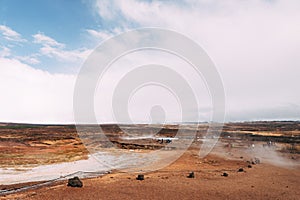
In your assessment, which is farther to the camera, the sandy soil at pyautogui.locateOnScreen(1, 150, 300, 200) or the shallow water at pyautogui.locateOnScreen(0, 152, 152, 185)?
the shallow water at pyautogui.locateOnScreen(0, 152, 152, 185)

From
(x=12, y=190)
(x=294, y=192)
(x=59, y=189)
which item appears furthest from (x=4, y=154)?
(x=294, y=192)

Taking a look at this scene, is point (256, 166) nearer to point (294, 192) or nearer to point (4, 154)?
point (294, 192)

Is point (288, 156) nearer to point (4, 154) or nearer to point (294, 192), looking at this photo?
point (294, 192)

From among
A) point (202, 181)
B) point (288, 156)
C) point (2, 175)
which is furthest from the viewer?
point (288, 156)

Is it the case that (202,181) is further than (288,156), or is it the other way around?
(288,156)

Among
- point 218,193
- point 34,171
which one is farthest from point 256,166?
point 34,171

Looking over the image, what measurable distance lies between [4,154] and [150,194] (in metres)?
27.3

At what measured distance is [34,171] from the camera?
25.6 meters

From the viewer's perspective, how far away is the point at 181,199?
15477mm

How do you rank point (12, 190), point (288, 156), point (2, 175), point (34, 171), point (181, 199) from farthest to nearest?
point (288, 156) < point (34, 171) < point (2, 175) < point (12, 190) < point (181, 199)

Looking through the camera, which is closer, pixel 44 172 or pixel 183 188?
pixel 183 188

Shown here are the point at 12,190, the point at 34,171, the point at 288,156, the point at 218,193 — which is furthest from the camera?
the point at 288,156

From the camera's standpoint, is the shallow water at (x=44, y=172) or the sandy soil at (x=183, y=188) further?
the shallow water at (x=44, y=172)

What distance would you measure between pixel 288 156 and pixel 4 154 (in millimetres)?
A: 36112
